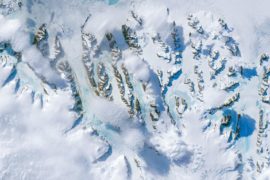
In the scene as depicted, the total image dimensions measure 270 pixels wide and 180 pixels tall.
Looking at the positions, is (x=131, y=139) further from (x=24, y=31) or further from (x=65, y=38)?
(x=24, y=31)

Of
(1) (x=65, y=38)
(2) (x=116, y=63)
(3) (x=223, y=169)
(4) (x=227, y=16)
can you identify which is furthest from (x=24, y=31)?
(3) (x=223, y=169)

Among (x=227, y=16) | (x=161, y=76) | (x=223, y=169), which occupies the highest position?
(x=227, y=16)

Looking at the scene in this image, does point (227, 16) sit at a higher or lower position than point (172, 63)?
higher

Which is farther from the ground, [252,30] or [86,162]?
[252,30]

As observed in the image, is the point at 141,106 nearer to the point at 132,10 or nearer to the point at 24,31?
the point at 132,10

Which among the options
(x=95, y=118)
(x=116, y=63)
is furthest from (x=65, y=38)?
(x=95, y=118)

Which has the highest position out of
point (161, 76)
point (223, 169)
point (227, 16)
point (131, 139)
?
point (227, 16)
